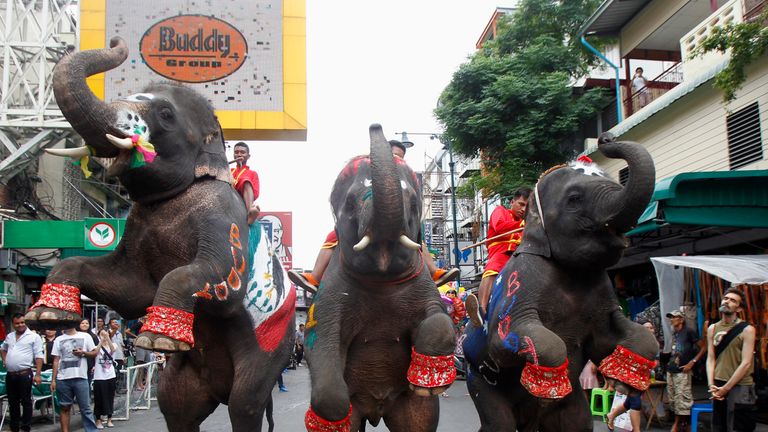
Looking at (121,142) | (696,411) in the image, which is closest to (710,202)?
(696,411)

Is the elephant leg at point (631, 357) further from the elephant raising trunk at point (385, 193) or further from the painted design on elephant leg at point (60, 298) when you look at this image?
the painted design on elephant leg at point (60, 298)

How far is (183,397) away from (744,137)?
12.3 meters

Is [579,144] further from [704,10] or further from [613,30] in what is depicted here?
[704,10]

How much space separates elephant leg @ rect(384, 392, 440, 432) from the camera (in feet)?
13.7

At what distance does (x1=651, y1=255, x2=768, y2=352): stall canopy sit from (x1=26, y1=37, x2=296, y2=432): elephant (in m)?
5.65

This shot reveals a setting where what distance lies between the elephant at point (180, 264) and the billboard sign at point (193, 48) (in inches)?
566

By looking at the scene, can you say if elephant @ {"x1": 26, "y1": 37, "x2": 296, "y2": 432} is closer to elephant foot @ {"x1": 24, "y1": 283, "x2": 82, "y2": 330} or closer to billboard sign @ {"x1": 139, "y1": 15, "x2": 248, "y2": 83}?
elephant foot @ {"x1": 24, "y1": 283, "x2": 82, "y2": 330}

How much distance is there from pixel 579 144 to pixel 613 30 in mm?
3396

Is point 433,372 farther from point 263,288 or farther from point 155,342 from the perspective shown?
point 155,342

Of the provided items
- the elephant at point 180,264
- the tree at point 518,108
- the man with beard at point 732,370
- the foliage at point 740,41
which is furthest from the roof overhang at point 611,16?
the elephant at point 180,264

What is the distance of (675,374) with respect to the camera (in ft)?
30.8

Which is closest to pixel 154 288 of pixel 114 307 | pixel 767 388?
pixel 114 307

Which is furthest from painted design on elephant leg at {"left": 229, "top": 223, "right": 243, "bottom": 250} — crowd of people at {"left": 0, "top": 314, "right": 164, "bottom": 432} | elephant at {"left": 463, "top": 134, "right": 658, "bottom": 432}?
crowd of people at {"left": 0, "top": 314, "right": 164, "bottom": 432}

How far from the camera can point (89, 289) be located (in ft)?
13.0
